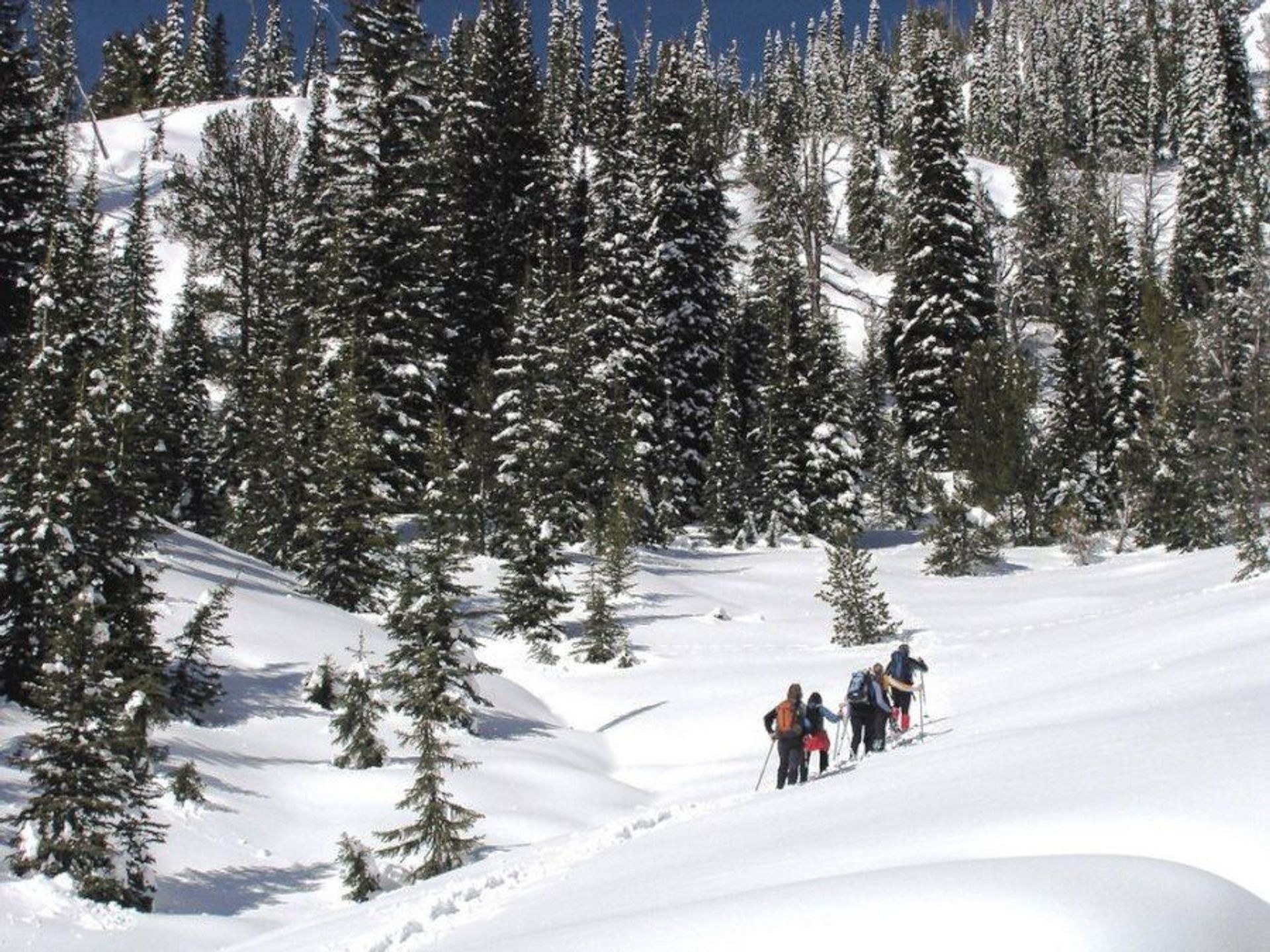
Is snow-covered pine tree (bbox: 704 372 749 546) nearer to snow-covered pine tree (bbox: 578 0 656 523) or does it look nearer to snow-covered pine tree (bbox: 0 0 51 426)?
snow-covered pine tree (bbox: 578 0 656 523)

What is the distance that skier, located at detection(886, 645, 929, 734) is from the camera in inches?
619

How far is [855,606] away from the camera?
883 inches

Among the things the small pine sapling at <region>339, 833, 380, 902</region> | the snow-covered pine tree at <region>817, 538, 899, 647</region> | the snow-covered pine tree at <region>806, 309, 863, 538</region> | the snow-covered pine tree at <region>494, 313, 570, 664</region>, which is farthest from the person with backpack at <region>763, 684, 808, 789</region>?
the snow-covered pine tree at <region>806, 309, 863, 538</region>

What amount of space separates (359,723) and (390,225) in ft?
66.2

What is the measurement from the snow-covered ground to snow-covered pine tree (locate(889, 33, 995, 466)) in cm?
1459

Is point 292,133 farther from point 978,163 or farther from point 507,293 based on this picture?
point 978,163

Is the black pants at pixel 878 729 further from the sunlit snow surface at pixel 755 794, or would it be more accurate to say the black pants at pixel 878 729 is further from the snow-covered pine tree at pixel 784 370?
the snow-covered pine tree at pixel 784 370

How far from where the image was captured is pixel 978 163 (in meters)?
91.0

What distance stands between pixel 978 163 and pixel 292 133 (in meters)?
63.4

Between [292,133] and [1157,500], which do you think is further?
[292,133]

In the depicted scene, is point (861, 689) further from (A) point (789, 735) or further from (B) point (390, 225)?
(B) point (390, 225)

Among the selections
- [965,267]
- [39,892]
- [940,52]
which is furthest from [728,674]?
[940,52]

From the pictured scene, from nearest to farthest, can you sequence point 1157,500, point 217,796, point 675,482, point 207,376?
point 217,796 < point 1157,500 < point 675,482 < point 207,376

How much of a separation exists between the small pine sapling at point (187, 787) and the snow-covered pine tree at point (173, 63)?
296ft
